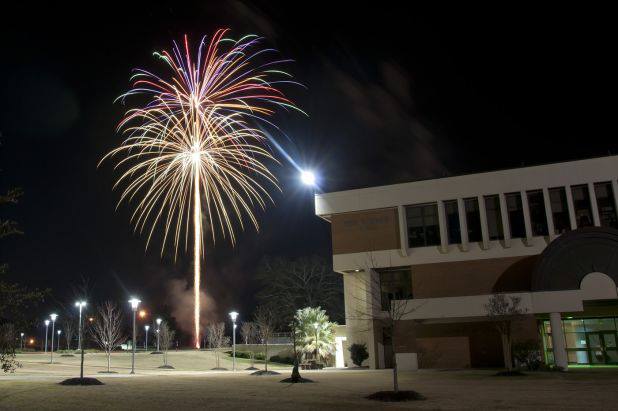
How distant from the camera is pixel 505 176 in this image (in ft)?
141

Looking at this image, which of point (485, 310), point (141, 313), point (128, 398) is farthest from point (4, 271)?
point (141, 313)

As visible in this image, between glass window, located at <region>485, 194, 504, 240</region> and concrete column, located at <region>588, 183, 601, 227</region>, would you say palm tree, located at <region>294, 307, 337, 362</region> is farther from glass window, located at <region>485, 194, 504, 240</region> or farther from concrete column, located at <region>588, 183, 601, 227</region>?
Result: concrete column, located at <region>588, 183, 601, 227</region>

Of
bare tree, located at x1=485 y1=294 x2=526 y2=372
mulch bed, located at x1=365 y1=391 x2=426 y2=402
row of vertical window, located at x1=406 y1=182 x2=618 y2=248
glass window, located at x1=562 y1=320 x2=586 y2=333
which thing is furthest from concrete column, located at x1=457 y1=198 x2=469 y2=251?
mulch bed, located at x1=365 y1=391 x2=426 y2=402

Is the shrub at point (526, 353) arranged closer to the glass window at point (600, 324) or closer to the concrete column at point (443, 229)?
the glass window at point (600, 324)

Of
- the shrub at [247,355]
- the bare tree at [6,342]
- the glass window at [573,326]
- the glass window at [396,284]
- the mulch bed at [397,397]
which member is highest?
the glass window at [396,284]

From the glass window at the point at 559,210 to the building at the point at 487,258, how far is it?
74 millimetres

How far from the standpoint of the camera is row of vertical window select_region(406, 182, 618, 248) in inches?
1613

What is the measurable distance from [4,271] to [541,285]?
34265 mm

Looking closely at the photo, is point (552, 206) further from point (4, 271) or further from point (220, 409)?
point (4, 271)

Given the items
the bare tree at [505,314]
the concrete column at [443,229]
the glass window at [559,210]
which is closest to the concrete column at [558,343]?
the bare tree at [505,314]

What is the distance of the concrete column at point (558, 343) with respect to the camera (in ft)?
118

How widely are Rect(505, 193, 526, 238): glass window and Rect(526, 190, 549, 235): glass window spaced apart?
701mm

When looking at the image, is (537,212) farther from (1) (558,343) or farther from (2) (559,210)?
(1) (558,343)

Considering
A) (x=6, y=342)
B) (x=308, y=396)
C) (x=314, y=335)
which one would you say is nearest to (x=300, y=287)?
(x=314, y=335)
